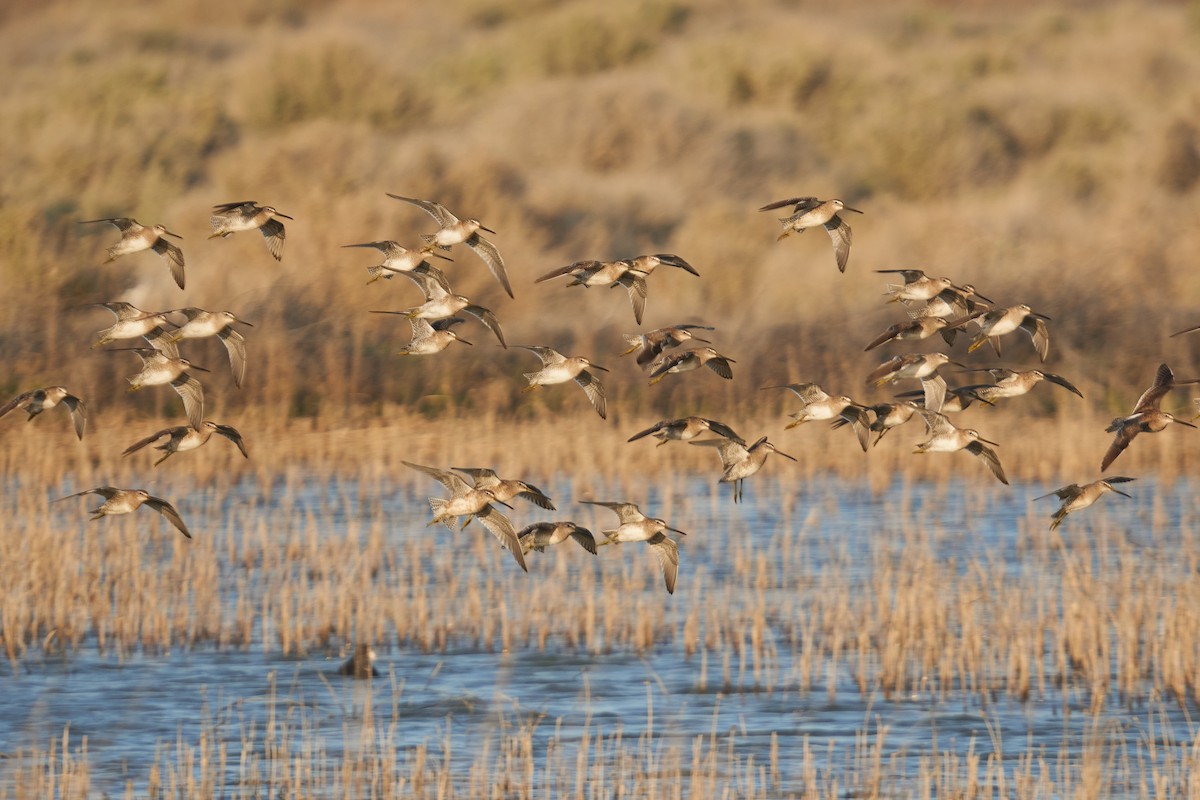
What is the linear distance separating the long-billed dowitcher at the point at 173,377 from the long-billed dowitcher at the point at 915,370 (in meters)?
3.27

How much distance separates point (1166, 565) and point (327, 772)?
8.43m

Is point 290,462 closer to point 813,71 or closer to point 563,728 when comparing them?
point 563,728

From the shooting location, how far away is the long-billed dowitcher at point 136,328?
9.76 m

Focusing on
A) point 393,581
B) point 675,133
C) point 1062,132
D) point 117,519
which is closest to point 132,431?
point 117,519

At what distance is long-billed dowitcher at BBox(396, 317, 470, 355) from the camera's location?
9.93 m

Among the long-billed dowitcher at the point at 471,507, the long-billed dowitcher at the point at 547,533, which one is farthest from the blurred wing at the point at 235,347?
the long-billed dowitcher at the point at 547,533

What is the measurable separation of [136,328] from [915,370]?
3801 mm

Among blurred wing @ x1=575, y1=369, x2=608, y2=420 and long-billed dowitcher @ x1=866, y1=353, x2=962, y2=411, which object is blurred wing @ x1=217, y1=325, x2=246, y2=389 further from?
long-billed dowitcher @ x1=866, y1=353, x2=962, y2=411

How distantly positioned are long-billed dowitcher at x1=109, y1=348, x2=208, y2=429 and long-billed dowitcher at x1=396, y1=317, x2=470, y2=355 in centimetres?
106

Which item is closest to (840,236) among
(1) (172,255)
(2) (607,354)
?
(1) (172,255)

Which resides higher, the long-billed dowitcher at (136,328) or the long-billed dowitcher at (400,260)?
the long-billed dowitcher at (400,260)

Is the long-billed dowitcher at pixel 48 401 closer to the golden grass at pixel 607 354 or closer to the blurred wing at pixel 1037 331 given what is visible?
the golden grass at pixel 607 354

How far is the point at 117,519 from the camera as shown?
1828 centimetres

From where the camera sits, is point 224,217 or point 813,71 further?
point 813,71
